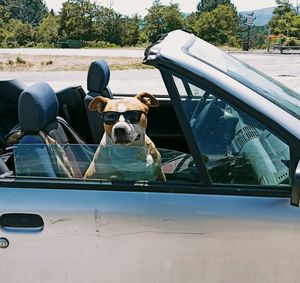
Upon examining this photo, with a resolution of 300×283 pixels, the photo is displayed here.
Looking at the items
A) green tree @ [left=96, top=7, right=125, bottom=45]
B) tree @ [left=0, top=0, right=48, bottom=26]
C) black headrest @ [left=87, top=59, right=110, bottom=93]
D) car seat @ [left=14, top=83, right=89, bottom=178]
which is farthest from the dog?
tree @ [left=0, top=0, right=48, bottom=26]

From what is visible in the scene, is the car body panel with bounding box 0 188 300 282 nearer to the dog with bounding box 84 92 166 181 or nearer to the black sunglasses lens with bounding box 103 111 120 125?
the dog with bounding box 84 92 166 181

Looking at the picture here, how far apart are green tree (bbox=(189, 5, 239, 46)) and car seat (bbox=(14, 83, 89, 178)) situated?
1664 inches

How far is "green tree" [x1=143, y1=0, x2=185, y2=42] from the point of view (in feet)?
151

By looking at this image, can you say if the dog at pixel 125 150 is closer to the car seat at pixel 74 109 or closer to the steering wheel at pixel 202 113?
the steering wheel at pixel 202 113

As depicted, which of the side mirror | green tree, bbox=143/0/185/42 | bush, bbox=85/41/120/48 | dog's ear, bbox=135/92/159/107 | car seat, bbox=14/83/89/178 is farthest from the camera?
bush, bbox=85/41/120/48

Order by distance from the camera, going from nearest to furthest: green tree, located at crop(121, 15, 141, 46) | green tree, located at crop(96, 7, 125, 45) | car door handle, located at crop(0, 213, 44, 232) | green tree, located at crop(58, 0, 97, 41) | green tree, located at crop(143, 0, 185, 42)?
car door handle, located at crop(0, 213, 44, 232), green tree, located at crop(143, 0, 185, 42), green tree, located at crop(121, 15, 141, 46), green tree, located at crop(96, 7, 125, 45), green tree, located at crop(58, 0, 97, 41)

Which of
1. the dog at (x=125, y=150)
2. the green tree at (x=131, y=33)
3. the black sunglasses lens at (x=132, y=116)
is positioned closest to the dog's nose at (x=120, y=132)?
the dog at (x=125, y=150)

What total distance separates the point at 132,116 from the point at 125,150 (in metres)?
0.29

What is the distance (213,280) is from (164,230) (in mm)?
265

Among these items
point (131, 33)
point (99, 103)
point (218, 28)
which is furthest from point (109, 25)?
point (99, 103)

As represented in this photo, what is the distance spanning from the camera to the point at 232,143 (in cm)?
214

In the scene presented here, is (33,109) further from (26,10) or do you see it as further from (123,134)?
(26,10)

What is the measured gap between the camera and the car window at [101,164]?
2.13 metres

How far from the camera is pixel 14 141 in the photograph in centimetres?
302
